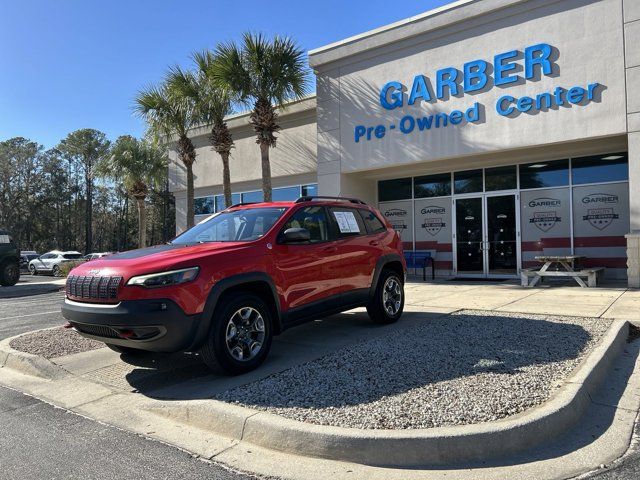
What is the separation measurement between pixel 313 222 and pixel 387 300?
1914 mm

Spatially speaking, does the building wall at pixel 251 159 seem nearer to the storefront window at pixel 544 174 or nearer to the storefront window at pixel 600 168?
the storefront window at pixel 544 174

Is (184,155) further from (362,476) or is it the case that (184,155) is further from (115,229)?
(115,229)

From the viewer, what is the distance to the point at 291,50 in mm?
15031

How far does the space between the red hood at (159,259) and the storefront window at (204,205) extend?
1674cm

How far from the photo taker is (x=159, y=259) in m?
4.86

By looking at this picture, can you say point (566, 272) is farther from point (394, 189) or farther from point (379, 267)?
point (379, 267)

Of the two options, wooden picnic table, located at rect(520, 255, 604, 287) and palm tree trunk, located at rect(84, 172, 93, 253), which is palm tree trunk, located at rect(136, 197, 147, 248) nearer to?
wooden picnic table, located at rect(520, 255, 604, 287)

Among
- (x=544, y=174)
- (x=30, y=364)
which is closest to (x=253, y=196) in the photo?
(x=544, y=174)

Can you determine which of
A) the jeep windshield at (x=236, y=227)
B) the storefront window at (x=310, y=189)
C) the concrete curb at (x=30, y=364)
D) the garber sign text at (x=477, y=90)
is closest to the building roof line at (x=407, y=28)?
the garber sign text at (x=477, y=90)

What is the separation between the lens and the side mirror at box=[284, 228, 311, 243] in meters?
5.53

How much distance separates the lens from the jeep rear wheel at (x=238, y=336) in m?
4.86

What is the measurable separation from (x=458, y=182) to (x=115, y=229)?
214 ft

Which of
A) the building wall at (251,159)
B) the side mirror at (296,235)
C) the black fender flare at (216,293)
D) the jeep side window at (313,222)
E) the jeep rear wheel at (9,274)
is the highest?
the building wall at (251,159)

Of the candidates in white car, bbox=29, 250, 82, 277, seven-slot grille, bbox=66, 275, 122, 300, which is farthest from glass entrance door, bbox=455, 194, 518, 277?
white car, bbox=29, 250, 82, 277
